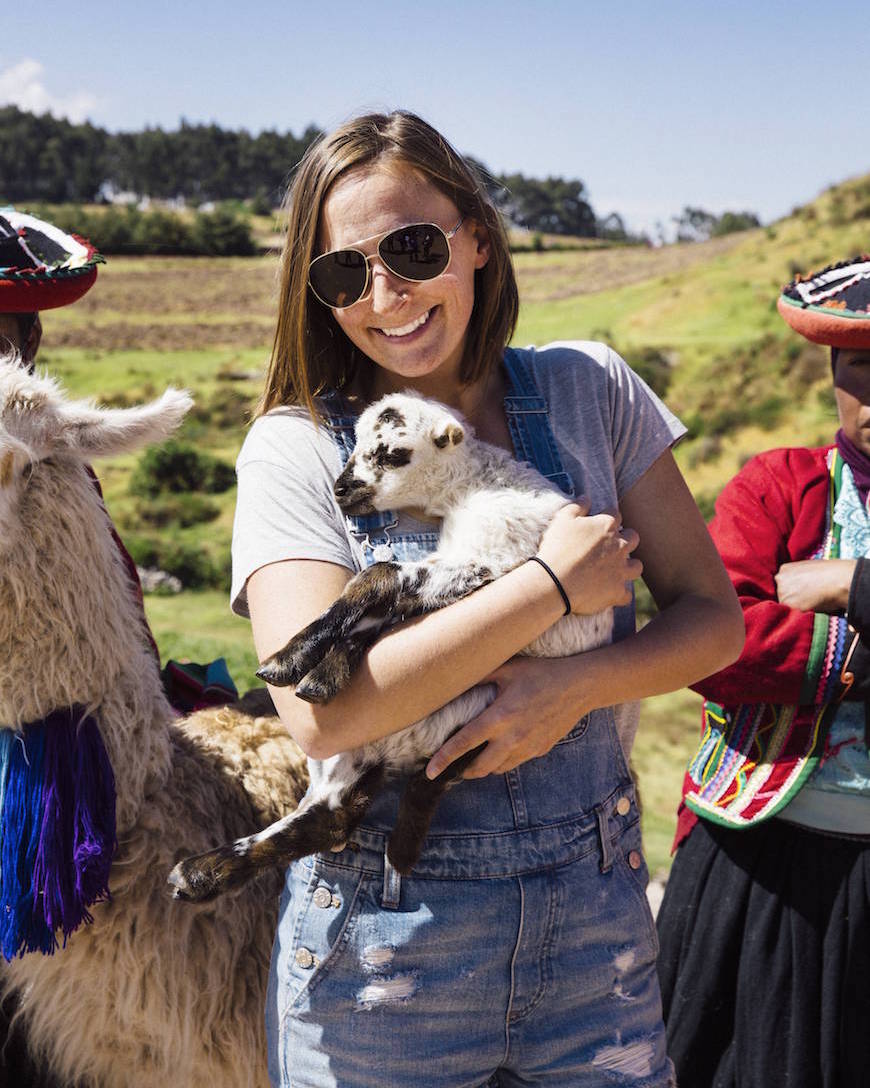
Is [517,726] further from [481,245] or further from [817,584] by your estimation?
[817,584]

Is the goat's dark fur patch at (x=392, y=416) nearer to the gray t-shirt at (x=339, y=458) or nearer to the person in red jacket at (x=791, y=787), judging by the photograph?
the gray t-shirt at (x=339, y=458)

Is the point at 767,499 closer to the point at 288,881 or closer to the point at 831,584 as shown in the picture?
the point at 831,584

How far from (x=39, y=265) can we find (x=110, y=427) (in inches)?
32.1

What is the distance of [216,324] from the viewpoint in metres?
40.6

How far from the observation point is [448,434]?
2.07 m

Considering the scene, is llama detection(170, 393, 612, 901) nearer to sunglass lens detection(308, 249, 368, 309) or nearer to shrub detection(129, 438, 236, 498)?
sunglass lens detection(308, 249, 368, 309)

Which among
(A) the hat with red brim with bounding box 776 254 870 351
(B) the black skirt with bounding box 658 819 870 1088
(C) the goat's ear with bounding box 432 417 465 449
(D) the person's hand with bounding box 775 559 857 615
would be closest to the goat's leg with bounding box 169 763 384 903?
(C) the goat's ear with bounding box 432 417 465 449

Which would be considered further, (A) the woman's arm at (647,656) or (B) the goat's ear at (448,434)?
(B) the goat's ear at (448,434)

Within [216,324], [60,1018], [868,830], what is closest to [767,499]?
[868,830]

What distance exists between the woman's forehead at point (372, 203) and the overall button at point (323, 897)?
3.89 ft

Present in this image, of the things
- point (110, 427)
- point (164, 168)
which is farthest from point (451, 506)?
point (164, 168)

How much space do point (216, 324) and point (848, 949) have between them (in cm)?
4034

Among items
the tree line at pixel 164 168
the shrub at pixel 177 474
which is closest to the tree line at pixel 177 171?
the tree line at pixel 164 168

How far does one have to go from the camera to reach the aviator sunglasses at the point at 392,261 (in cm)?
191
